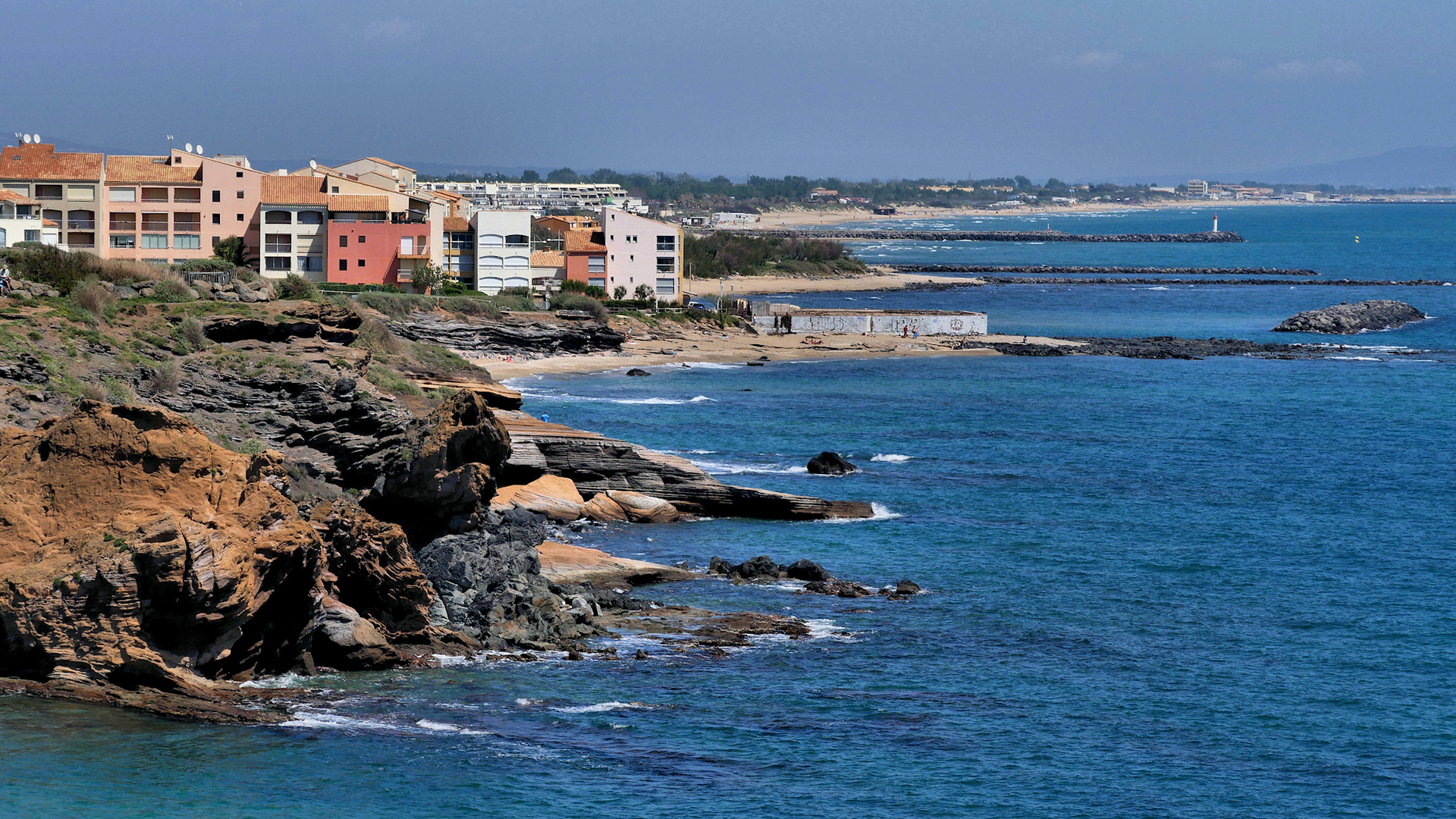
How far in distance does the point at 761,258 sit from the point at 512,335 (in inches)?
3472

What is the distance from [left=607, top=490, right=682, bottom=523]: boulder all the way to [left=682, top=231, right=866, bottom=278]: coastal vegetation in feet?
350

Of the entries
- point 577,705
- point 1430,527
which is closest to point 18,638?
point 577,705

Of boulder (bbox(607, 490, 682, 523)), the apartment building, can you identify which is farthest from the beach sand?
boulder (bbox(607, 490, 682, 523))

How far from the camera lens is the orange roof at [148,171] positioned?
81.2 m

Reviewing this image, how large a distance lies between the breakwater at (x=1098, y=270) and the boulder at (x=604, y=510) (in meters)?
134

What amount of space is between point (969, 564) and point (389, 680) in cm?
1737

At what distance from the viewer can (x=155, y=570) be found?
19562mm

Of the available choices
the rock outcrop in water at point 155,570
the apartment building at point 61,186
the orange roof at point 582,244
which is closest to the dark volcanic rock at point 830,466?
the rock outcrop in water at point 155,570

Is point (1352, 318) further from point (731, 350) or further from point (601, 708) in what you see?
point (601, 708)

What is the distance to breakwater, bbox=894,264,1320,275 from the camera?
6826 inches

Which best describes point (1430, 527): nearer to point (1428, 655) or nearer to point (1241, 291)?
point (1428, 655)

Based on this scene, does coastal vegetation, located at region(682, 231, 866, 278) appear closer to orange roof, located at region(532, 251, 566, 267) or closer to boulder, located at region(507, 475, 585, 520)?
orange roof, located at region(532, 251, 566, 267)

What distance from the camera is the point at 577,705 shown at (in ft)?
74.7

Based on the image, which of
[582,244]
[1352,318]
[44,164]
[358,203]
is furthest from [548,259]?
[1352,318]
